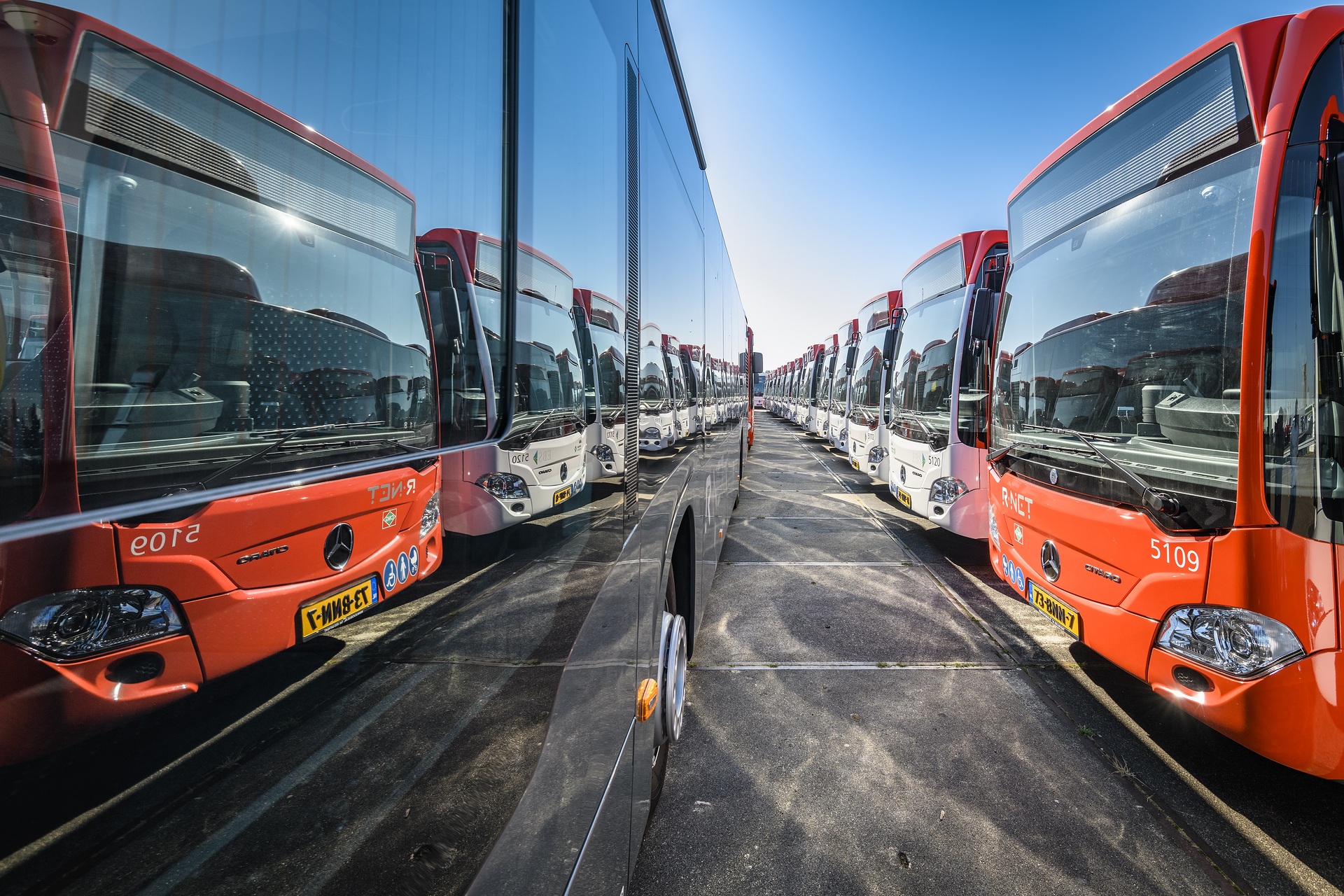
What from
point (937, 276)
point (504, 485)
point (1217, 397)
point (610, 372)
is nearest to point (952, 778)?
point (1217, 397)

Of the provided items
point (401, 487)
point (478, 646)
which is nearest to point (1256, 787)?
point (478, 646)

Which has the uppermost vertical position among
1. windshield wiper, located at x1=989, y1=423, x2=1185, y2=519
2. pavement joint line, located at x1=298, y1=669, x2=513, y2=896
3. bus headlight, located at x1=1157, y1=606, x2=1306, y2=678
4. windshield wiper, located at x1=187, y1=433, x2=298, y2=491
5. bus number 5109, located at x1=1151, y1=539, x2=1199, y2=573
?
windshield wiper, located at x1=187, y1=433, x2=298, y2=491

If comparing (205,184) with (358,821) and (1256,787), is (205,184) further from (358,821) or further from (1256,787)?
(1256,787)

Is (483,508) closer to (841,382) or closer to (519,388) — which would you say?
(519,388)

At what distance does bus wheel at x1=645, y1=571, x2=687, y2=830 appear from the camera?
7.24 ft

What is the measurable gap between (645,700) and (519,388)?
1200 mm

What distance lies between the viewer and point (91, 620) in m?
0.42

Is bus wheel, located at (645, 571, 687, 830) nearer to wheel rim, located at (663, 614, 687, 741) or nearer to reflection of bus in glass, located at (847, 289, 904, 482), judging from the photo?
wheel rim, located at (663, 614, 687, 741)

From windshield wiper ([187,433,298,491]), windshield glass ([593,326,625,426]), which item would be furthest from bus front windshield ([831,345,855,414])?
windshield wiper ([187,433,298,491])

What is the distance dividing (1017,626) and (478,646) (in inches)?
168

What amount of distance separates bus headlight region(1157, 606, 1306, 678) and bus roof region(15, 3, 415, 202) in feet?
9.94

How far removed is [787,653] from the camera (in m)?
3.62

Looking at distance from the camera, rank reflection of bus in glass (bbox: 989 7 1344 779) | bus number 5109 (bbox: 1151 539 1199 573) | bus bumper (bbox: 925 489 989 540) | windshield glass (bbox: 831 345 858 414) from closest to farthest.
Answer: reflection of bus in glass (bbox: 989 7 1344 779) → bus number 5109 (bbox: 1151 539 1199 573) → bus bumper (bbox: 925 489 989 540) → windshield glass (bbox: 831 345 858 414)

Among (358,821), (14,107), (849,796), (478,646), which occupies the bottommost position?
(849,796)
